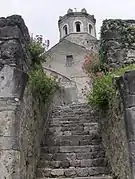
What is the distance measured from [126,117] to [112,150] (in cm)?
152

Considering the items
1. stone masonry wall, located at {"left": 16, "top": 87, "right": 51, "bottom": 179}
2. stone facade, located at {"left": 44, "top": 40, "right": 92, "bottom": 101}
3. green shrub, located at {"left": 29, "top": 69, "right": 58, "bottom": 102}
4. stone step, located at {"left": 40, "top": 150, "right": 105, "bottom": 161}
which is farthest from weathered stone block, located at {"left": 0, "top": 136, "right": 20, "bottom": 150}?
stone facade, located at {"left": 44, "top": 40, "right": 92, "bottom": 101}

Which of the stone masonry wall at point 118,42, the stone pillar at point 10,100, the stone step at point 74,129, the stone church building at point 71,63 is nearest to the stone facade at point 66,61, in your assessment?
the stone church building at point 71,63

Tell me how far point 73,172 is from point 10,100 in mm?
2187

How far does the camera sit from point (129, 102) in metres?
4.38

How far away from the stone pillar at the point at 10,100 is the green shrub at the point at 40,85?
0.73 metres

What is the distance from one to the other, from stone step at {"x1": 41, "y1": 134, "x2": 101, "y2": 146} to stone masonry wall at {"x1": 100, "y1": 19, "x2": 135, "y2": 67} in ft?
5.64

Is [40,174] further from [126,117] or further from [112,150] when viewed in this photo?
[126,117]

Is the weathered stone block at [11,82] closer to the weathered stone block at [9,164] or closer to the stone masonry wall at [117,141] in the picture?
the weathered stone block at [9,164]

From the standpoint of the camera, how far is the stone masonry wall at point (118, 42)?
7014mm

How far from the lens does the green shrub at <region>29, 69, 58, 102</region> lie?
6318 mm

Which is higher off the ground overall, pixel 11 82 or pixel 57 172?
pixel 11 82

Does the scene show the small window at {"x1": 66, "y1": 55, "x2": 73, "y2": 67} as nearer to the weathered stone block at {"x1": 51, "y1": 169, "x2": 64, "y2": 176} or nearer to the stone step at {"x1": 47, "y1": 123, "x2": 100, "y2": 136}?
the stone step at {"x1": 47, "y1": 123, "x2": 100, "y2": 136}

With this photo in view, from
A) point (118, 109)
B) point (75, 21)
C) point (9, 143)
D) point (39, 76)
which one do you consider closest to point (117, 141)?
point (118, 109)

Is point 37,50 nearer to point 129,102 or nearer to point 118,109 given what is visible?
point 118,109
